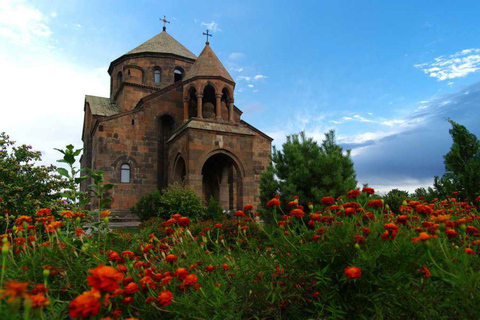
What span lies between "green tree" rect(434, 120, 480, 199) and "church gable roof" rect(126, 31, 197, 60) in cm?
1830

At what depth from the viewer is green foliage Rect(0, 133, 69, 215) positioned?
6.84 metres

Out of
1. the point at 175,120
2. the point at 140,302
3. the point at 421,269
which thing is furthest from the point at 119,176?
the point at 421,269

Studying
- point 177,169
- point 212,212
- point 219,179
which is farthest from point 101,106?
point 212,212

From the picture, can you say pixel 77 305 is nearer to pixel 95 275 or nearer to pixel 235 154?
pixel 95 275

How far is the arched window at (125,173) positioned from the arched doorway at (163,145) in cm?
162

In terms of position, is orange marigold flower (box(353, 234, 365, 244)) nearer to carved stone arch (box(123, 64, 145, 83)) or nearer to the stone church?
the stone church

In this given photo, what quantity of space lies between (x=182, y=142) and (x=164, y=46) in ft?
35.7

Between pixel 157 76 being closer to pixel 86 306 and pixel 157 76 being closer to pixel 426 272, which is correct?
pixel 426 272

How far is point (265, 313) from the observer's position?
2.41 meters

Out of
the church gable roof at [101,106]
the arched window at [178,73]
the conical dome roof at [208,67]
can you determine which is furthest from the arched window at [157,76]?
the conical dome roof at [208,67]

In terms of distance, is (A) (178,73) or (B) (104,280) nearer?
(B) (104,280)

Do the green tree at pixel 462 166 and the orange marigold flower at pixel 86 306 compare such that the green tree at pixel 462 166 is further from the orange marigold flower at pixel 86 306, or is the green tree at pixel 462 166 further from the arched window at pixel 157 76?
the arched window at pixel 157 76

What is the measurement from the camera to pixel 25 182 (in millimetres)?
7188

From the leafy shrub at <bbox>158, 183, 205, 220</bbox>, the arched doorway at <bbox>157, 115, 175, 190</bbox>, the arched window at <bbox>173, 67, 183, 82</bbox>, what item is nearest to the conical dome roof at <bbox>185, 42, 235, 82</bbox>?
the arched doorway at <bbox>157, 115, 175, 190</bbox>
